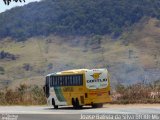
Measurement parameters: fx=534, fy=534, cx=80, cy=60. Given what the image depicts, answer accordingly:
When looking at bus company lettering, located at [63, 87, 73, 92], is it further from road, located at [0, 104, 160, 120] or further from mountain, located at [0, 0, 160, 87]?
mountain, located at [0, 0, 160, 87]

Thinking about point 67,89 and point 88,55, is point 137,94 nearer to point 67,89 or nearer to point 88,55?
point 67,89

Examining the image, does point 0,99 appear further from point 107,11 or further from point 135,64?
point 107,11

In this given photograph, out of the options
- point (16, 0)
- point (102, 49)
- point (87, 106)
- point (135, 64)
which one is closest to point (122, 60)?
point (135, 64)

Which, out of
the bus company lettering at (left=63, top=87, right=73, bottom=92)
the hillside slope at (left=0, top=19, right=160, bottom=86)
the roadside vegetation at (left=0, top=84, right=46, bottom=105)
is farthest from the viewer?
the hillside slope at (left=0, top=19, right=160, bottom=86)

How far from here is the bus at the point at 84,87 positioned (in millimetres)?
35250

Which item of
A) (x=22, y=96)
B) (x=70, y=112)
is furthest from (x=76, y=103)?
(x=22, y=96)

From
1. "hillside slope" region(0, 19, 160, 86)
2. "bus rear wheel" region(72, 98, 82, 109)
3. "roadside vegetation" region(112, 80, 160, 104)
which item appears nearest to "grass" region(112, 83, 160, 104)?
"roadside vegetation" region(112, 80, 160, 104)

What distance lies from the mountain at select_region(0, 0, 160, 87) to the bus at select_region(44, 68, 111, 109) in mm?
73152

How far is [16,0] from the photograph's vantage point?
1517cm

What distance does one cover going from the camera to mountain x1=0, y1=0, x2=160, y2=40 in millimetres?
174250

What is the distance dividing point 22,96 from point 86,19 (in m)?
136

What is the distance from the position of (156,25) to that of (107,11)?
26.8 meters

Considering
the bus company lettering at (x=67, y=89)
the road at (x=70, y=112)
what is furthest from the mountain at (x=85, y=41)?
the road at (x=70, y=112)

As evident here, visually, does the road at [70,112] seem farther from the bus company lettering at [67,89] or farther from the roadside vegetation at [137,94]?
the roadside vegetation at [137,94]
